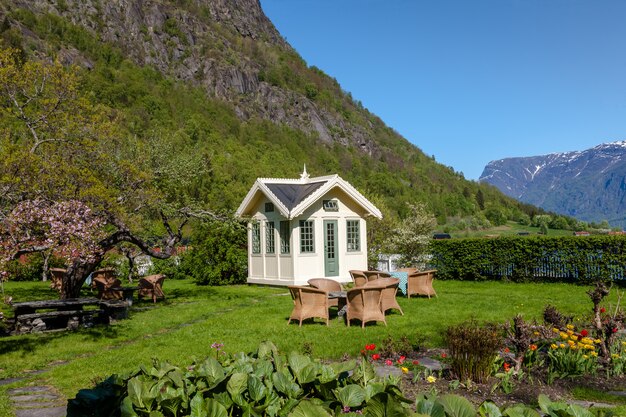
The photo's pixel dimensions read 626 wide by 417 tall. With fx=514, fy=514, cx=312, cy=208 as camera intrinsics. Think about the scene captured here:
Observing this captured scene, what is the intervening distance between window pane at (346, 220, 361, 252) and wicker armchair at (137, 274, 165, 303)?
8.14 metres

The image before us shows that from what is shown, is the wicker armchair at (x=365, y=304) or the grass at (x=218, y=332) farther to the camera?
the wicker armchair at (x=365, y=304)

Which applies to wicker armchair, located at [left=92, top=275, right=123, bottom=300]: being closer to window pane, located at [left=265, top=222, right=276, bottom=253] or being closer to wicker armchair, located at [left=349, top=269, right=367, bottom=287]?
wicker armchair, located at [left=349, top=269, right=367, bottom=287]

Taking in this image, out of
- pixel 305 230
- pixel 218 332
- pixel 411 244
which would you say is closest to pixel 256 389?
pixel 218 332

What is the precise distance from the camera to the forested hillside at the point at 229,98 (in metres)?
57.6

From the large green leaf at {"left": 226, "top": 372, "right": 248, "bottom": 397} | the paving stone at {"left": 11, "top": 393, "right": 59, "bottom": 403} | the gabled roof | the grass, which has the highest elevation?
the gabled roof

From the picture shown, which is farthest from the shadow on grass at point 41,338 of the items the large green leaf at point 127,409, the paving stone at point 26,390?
the large green leaf at point 127,409

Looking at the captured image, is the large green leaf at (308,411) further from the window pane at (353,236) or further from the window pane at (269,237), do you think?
the window pane at (353,236)

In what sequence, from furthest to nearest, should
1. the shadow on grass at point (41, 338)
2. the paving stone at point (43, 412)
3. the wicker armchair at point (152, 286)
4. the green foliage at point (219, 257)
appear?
the green foliage at point (219, 257)
the wicker armchair at point (152, 286)
the shadow on grass at point (41, 338)
the paving stone at point (43, 412)

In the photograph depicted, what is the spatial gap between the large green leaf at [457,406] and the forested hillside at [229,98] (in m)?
33.5

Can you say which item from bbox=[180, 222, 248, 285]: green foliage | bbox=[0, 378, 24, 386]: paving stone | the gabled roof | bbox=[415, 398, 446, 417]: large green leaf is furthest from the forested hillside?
bbox=[415, 398, 446, 417]: large green leaf

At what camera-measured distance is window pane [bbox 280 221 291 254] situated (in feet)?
65.6

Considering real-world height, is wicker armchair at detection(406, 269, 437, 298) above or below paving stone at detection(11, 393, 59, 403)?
above

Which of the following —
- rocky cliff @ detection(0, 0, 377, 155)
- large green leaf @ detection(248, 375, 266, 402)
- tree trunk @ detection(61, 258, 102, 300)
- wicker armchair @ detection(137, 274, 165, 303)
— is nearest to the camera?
large green leaf @ detection(248, 375, 266, 402)

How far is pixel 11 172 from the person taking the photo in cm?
1236
